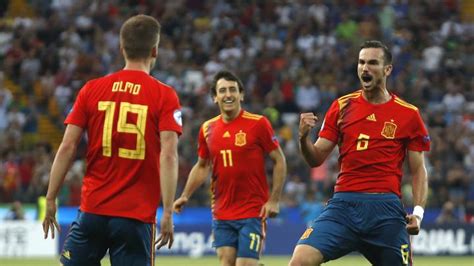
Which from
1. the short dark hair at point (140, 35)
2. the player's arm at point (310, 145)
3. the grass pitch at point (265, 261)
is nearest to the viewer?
the short dark hair at point (140, 35)

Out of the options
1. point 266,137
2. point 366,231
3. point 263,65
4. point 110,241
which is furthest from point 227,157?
point 263,65

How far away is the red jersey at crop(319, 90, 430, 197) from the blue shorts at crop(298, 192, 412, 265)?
13 centimetres

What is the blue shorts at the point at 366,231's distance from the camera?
8828mm

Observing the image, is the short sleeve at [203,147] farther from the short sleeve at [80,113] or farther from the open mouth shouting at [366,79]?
the short sleeve at [80,113]

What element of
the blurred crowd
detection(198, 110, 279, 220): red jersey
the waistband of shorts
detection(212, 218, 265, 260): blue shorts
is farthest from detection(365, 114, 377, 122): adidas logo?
the blurred crowd

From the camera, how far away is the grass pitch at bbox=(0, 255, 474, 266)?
1966 cm

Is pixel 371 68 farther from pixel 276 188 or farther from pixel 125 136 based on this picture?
pixel 276 188

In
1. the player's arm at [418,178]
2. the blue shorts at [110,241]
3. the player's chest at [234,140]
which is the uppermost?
the player's chest at [234,140]

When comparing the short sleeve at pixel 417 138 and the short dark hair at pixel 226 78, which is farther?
the short dark hair at pixel 226 78

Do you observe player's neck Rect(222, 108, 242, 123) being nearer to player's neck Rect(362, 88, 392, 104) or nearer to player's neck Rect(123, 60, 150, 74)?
player's neck Rect(362, 88, 392, 104)

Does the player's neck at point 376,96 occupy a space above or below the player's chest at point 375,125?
above

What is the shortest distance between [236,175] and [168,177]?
4438 mm

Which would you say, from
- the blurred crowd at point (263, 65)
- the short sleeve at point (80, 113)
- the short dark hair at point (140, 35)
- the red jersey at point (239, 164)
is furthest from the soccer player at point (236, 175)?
the blurred crowd at point (263, 65)

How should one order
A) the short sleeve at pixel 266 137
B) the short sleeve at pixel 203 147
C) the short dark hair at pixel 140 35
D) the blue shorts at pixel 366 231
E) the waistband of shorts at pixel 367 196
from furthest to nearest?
the short sleeve at pixel 203 147, the short sleeve at pixel 266 137, the waistband of shorts at pixel 367 196, the blue shorts at pixel 366 231, the short dark hair at pixel 140 35
